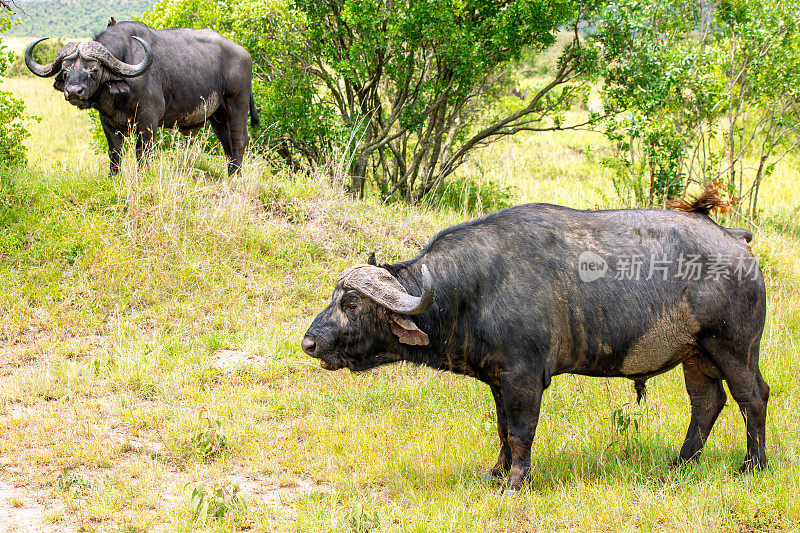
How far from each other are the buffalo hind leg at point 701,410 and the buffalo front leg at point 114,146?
305 inches

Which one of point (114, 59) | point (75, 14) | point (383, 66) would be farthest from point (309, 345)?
point (75, 14)

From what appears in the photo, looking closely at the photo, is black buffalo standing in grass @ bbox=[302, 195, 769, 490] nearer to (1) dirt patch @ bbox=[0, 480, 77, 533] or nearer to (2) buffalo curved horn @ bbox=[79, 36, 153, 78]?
(1) dirt patch @ bbox=[0, 480, 77, 533]

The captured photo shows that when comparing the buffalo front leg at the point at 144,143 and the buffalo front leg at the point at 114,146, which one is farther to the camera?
the buffalo front leg at the point at 114,146

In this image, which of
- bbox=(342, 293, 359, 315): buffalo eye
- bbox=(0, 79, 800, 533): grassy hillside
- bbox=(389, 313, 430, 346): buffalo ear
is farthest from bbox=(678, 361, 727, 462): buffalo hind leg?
bbox=(342, 293, 359, 315): buffalo eye

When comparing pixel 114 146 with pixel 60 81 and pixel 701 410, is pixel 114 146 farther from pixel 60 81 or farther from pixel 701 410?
pixel 701 410

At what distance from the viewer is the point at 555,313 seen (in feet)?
17.3

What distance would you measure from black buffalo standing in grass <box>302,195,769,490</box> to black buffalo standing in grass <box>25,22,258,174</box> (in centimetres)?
579

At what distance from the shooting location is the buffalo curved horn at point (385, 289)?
4988 mm

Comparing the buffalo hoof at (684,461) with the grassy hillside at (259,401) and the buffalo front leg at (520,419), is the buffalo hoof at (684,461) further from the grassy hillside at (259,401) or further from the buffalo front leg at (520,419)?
the buffalo front leg at (520,419)

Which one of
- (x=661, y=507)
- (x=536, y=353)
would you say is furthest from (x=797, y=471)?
(x=536, y=353)

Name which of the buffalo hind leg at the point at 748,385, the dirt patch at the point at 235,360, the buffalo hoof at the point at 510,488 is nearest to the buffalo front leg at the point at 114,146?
the dirt patch at the point at 235,360

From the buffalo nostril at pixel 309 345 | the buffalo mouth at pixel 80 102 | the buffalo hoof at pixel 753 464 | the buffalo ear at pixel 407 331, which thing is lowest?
the buffalo hoof at pixel 753 464

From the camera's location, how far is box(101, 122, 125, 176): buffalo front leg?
1028 centimetres

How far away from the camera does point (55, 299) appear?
9.02 m
